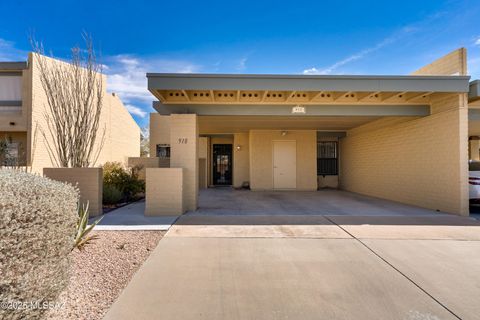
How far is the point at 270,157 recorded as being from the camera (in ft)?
41.1

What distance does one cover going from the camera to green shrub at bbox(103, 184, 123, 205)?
794cm

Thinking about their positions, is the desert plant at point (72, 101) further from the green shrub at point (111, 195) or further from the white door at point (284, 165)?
the white door at point (284, 165)

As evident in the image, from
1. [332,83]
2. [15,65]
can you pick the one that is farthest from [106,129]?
[332,83]

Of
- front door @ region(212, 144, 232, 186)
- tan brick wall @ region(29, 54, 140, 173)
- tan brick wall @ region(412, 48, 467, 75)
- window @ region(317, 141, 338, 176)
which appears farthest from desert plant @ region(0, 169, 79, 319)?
window @ region(317, 141, 338, 176)

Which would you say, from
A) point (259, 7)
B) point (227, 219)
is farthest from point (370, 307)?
point (259, 7)

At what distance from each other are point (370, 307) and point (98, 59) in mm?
8335

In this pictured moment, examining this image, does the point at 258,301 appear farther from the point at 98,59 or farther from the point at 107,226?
the point at 98,59

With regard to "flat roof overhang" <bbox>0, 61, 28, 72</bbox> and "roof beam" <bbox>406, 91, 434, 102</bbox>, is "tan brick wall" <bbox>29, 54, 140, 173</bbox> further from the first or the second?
"roof beam" <bbox>406, 91, 434, 102</bbox>

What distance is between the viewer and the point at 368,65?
903 centimetres

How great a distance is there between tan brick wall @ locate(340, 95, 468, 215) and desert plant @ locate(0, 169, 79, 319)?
8.55m

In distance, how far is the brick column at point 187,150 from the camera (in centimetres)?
710

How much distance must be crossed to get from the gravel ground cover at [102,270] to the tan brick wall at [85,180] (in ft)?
5.90

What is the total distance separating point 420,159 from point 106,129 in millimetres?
16668

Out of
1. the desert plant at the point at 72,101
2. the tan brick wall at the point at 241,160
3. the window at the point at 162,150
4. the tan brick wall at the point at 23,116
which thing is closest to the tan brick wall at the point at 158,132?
the window at the point at 162,150
